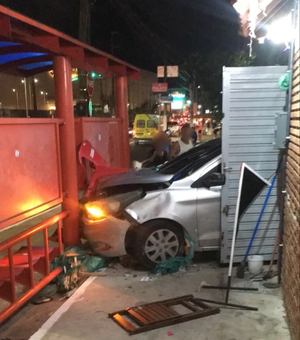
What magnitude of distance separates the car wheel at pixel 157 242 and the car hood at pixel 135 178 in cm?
62

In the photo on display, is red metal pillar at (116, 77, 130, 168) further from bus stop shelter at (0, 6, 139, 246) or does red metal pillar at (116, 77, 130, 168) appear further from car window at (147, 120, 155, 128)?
car window at (147, 120, 155, 128)

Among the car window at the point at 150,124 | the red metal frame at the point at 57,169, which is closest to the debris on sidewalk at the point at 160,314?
the red metal frame at the point at 57,169

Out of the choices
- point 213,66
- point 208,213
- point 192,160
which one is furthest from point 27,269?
point 213,66

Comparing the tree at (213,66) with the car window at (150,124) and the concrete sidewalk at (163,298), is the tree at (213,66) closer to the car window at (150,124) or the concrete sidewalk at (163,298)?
the car window at (150,124)

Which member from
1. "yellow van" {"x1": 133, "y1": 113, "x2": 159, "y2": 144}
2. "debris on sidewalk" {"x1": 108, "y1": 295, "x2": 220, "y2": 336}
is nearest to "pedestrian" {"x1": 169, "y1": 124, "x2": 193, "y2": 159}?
"debris on sidewalk" {"x1": 108, "y1": 295, "x2": 220, "y2": 336}

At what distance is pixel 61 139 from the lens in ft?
18.1

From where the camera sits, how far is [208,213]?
5348mm

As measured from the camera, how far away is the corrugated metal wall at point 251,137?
4953mm

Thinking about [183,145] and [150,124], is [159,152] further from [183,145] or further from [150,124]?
[150,124]

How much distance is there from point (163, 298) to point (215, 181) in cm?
166

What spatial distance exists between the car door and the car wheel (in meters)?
0.31

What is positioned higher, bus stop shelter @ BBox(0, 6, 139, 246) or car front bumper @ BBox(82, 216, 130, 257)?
bus stop shelter @ BBox(0, 6, 139, 246)

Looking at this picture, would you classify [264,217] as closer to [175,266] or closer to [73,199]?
[175,266]

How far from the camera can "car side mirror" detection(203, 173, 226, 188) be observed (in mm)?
5121
